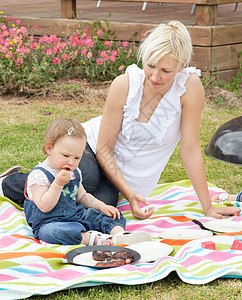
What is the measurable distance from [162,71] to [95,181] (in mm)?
803

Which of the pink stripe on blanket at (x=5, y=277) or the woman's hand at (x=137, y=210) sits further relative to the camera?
the woman's hand at (x=137, y=210)

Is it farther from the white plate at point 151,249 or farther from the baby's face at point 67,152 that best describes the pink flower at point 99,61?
the white plate at point 151,249

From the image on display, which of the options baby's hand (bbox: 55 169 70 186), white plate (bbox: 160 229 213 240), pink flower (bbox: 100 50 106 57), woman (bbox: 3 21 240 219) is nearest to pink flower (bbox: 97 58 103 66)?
pink flower (bbox: 100 50 106 57)

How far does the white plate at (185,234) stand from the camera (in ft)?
9.64

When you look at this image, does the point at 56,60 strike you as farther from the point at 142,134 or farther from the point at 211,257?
the point at 211,257

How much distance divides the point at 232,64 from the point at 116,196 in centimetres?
368

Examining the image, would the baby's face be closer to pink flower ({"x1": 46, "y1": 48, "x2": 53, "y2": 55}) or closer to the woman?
the woman

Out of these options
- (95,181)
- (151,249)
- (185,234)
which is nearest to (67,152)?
(95,181)

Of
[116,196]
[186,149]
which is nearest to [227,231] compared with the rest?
[186,149]

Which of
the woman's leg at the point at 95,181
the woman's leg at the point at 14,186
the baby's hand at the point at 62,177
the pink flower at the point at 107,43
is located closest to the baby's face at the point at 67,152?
the baby's hand at the point at 62,177

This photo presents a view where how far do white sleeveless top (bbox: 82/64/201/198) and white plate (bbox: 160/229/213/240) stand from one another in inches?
21.9

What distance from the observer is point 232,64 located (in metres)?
6.64

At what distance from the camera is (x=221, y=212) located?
3291 mm

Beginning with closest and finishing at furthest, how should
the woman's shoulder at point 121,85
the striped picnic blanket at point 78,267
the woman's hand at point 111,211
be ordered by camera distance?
the striped picnic blanket at point 78,267 → the woman's hand at point 111,211 → the woman's shoulder at point 121,85
